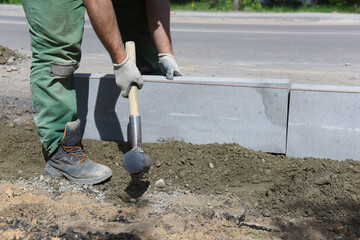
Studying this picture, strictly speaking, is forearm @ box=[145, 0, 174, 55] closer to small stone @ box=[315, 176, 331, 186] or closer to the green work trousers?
the green work trousers

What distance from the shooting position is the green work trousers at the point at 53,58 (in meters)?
2.95

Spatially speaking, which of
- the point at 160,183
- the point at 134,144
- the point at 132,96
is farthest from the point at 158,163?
the point at 132,96

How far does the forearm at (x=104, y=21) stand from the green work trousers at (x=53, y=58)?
0.19 metres

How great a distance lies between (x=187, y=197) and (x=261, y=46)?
685 centimetres

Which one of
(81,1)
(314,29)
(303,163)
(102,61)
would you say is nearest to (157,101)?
(81,1)

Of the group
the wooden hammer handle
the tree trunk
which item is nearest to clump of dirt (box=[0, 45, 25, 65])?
the wooden hammer handle

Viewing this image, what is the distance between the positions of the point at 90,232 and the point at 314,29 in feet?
36.3

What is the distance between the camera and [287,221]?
2.68 m

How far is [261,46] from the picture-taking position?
9.21 m

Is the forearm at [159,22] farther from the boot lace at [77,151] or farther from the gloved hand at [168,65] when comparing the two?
the boot lace at [77,151]

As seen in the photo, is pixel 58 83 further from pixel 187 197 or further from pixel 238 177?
pixel 238 177

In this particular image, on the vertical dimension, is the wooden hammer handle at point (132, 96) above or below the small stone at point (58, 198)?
above

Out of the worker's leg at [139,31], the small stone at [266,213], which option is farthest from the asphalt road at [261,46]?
the small stone at [266,213]

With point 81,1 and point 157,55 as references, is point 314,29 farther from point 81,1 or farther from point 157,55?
point 81,1
